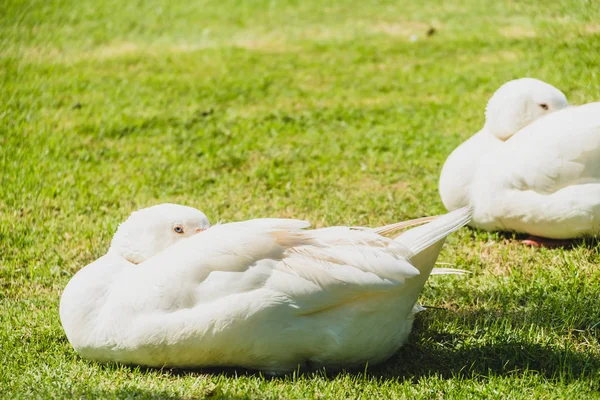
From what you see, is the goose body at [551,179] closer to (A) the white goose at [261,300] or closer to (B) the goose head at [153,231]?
(A) the white goose at [261,300]

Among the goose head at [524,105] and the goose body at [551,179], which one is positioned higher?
the goose head at [524,105]

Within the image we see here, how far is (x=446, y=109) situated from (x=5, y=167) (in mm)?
4446

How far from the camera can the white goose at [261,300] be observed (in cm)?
330

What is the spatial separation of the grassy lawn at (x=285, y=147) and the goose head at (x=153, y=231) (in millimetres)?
578

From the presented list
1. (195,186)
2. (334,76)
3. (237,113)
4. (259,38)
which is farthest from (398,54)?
(195,186)

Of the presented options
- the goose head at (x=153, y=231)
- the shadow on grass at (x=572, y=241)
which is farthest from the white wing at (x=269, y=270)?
the shadow on grass at (x=572, y=241)

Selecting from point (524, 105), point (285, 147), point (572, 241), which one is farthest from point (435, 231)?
point (285, 147)

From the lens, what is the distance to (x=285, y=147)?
7.21m

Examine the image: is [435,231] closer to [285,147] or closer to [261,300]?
[261,300]

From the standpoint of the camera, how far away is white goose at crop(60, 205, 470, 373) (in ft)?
10.8

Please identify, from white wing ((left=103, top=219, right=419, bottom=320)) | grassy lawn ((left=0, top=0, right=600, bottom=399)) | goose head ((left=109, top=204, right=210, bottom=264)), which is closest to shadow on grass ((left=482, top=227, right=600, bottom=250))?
grassy lawn ((left=0, top=0, right=600, bottom=399))

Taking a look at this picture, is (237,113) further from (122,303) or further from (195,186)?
(122,303)

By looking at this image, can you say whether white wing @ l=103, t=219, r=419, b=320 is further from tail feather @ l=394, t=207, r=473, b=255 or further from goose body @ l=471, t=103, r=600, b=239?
goose body @ l=471, t=103, r=600, b=239

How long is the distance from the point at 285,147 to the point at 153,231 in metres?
3.49
